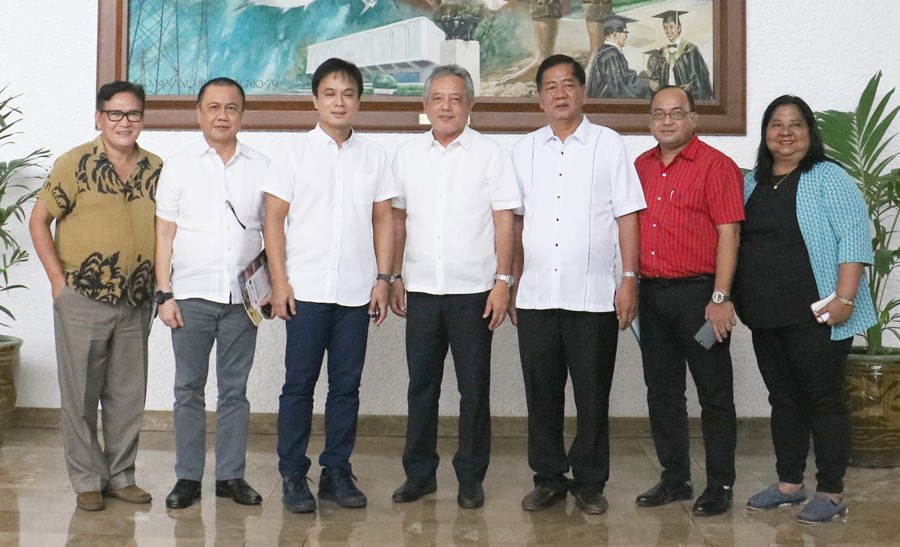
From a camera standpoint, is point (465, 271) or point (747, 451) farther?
point (747, 451)

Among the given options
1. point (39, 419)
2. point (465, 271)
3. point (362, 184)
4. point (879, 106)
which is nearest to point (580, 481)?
point (465, 271)

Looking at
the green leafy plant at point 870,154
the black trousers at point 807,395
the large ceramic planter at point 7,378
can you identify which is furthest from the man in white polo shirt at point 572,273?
the large ceramic planter at point 7,378

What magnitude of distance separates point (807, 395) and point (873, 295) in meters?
1.00

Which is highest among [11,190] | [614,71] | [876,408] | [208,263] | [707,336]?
[614,71]

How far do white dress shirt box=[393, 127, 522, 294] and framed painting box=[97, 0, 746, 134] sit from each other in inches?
41.6

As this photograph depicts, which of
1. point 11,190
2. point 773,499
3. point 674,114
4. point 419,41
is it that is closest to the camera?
point 674,114

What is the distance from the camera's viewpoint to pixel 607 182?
10.3ft

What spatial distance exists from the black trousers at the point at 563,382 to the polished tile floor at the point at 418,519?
15 centimetres

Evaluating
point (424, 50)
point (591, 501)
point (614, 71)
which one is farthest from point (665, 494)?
point (424, 50)

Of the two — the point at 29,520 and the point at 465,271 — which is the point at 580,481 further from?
the point at 29,520

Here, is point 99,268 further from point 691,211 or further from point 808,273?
point 808,273

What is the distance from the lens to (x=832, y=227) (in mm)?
3053

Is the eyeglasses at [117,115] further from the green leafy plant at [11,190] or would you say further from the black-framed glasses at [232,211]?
the green leafy plant at [11,190]

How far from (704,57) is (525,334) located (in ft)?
5.74
